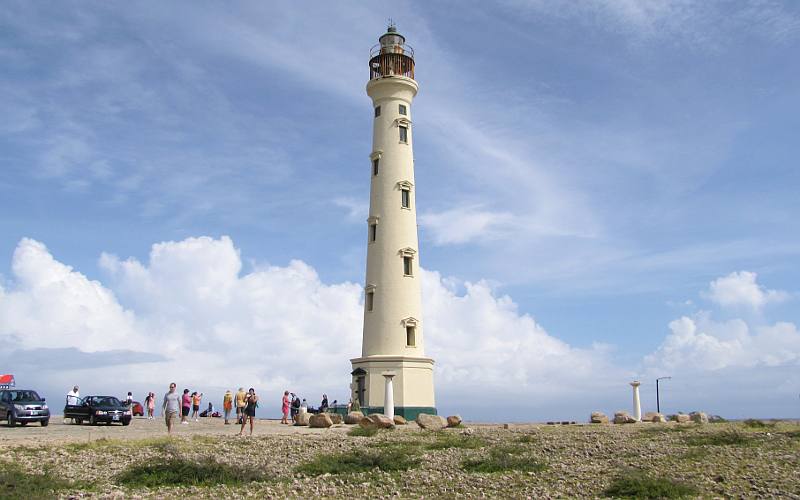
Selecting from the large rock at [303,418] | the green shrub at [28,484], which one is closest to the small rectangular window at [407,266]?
the large rock at [303,418]

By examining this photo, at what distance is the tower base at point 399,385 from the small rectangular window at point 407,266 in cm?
497

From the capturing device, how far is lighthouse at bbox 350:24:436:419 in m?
43.6

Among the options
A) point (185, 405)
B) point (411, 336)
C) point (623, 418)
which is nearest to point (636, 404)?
point (623, 418)

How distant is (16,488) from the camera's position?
16719 mm

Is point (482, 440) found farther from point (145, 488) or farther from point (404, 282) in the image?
point (404, 282)

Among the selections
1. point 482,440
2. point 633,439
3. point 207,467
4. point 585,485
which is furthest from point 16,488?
point 633,439

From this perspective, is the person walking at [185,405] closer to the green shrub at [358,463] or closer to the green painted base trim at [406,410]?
the green painted base trim at [406,410]

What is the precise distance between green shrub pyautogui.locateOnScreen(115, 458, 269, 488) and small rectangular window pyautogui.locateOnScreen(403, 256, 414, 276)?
1030 inches

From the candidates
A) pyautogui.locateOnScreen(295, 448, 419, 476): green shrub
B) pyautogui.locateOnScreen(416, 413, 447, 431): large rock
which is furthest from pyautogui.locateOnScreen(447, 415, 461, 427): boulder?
pyautogui.locateOnScreen(295, 448, 419, 476): green shrub

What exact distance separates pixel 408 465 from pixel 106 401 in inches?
879

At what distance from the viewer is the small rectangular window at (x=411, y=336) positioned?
44406 mm

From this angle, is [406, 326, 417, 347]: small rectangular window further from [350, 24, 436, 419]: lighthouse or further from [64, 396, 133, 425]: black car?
[64, 396, 133, 425]: black car

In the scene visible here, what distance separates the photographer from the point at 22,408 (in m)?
35.1

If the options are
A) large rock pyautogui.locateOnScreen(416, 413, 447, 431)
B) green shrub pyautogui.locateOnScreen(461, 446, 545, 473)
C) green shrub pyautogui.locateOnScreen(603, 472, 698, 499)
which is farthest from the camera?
large rock pyautogui.locateOnScreen(416, 413, 447, 431)
